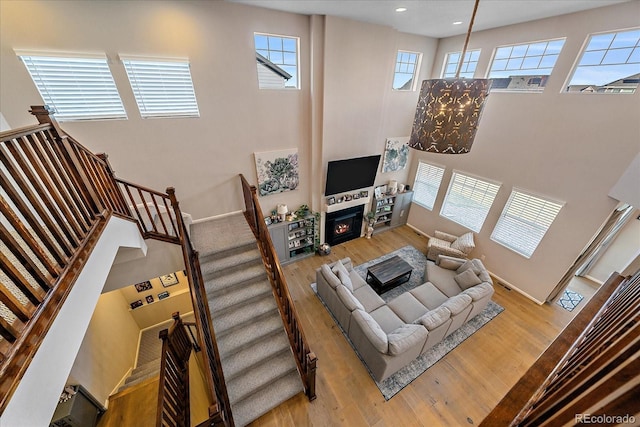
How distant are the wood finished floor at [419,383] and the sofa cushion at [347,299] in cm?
74

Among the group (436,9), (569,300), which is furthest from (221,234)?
(569,300)

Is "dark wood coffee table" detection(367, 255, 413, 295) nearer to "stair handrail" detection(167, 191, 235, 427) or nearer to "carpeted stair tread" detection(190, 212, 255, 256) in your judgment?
"carpeted stair tread" detection(190, 212, 255, 256)

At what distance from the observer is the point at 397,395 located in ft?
10.7

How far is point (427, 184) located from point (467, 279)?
307 centimetres

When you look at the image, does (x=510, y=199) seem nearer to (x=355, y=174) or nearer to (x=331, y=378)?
(x=355, y=174)

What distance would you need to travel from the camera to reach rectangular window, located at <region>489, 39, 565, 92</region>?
399cm

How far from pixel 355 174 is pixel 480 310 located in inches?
148

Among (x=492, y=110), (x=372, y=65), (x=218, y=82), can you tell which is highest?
(x=372, y=65)

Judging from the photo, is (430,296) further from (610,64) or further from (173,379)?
(610,64)

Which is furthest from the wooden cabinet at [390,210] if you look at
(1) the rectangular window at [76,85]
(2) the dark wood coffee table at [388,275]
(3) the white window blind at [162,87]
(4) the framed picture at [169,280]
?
(1) the rectangular window at [76,85]

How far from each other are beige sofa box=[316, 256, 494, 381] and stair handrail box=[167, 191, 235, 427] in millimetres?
1949

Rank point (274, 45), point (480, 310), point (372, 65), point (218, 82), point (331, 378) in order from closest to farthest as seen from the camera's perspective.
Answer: point (331, 378) → point (218, 82) → point (274, 45) → point (480, 310) → point (372, 65)

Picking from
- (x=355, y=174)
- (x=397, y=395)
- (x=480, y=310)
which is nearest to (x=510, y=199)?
(x=480, y=310)

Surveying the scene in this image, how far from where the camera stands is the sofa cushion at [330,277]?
13.3ft
